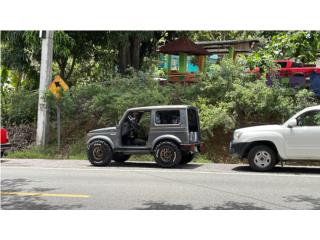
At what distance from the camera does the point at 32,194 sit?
8562 mm

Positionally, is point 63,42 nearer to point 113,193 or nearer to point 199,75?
point 199,75

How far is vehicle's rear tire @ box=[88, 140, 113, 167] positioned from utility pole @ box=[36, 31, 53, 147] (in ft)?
15.3

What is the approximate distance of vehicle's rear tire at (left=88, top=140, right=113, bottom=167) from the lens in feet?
42.5

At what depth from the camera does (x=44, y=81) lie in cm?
1712

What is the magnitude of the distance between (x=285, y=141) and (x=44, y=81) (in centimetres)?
1006

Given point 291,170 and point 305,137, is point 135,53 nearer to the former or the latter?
point 291,170

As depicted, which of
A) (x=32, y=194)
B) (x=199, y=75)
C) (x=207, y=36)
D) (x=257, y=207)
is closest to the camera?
(x=257, y=207)

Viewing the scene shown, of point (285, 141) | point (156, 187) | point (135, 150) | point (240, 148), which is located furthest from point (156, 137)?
point (285, 141)

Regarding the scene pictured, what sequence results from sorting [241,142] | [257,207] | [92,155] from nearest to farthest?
[257,207] < [241,142] < [92,155]

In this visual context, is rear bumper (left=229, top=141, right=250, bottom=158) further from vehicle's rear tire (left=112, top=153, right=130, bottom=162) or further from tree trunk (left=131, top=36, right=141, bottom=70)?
tree trunk (left=131, top=36, right=141, bottom=70)

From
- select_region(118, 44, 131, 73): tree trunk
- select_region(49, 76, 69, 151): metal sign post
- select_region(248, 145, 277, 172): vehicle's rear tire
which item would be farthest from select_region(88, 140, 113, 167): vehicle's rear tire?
select_region(118, 44, 131, 73): tree trunk

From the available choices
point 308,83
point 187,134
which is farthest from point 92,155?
point 308,83

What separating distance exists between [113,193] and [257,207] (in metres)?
2.92

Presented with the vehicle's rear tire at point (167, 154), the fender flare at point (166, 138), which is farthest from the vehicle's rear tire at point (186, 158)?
the fender flare at point (166, 138)
